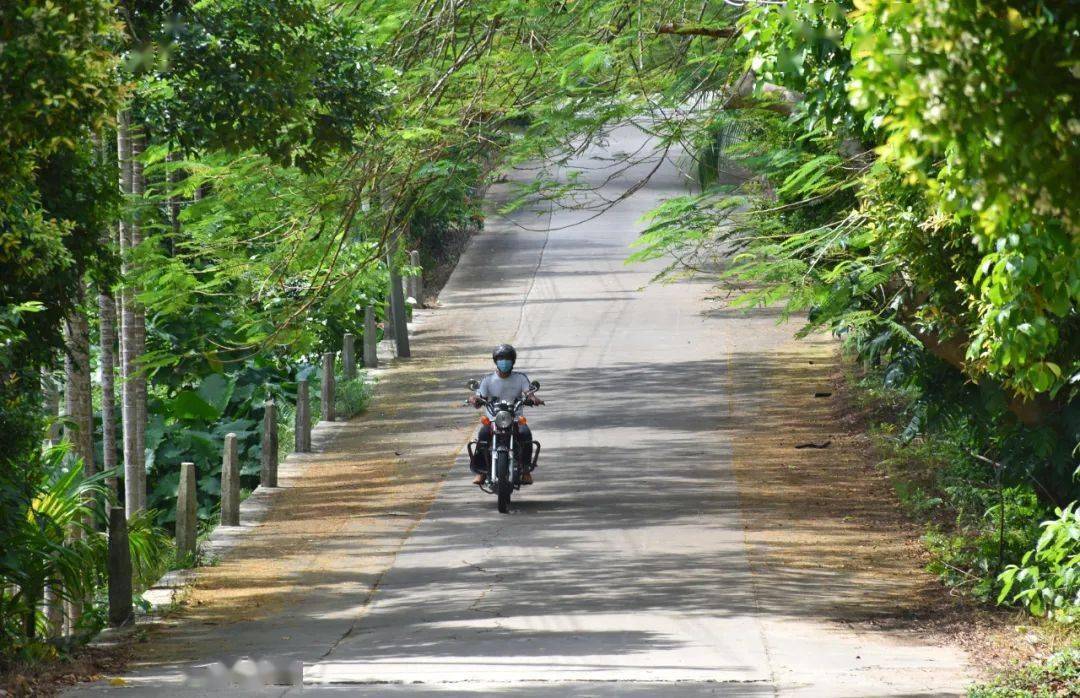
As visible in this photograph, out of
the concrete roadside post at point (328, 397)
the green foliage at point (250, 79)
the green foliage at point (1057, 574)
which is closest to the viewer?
the green foliage at point (1057, 574)

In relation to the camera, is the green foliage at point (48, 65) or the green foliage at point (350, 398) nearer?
the green foliage at point (48, 65)

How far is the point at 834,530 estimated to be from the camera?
48.6 ft

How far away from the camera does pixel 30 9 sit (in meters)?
7.09

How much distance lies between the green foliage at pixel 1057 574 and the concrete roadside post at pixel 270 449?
952 cm

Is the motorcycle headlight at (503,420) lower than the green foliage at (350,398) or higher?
higher

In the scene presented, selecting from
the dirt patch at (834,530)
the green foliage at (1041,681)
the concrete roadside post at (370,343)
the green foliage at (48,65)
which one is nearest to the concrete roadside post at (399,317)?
the concrete roadside post at (370,343)

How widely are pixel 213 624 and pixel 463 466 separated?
7001 millimetres

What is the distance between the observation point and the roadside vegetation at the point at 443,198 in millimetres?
7605

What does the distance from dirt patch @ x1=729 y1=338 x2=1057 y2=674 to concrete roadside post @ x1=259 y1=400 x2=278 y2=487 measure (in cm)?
552

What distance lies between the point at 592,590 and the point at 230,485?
512 centimetres

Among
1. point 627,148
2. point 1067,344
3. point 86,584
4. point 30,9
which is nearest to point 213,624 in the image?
point 86,584

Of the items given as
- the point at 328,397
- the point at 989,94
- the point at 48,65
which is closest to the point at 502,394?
the point at 328,397

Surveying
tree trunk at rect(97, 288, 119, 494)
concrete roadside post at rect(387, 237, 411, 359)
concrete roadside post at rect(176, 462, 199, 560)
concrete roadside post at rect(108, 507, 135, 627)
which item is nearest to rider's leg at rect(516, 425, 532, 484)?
concrete roadside post at rect(176, 462, 199, 560)

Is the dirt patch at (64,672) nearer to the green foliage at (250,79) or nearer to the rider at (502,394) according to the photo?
the green foliage at (250,79)
